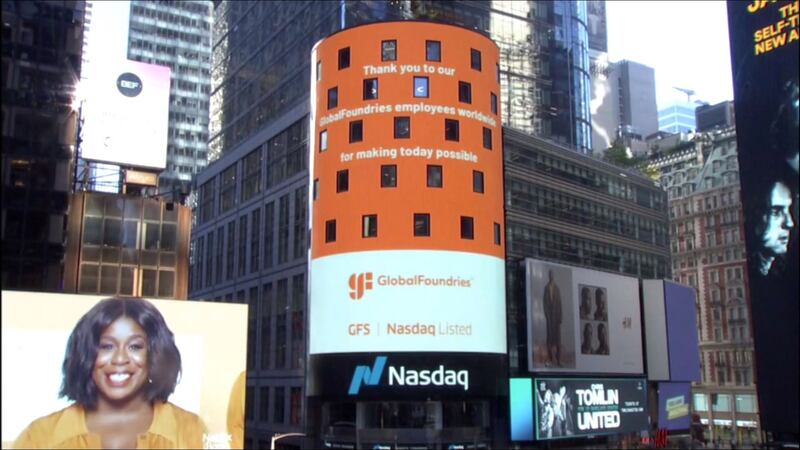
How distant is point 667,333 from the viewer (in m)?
81.7

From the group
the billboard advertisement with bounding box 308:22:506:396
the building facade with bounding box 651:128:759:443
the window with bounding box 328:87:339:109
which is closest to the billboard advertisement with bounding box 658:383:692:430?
the billboard advertisement with bounding box 308:22:506:396

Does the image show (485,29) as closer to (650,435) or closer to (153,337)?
(650,435)

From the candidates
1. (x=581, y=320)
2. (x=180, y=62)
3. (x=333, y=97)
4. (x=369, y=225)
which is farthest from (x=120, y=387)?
(x=180, y=62)

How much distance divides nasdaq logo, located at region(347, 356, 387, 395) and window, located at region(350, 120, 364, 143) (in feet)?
51.4

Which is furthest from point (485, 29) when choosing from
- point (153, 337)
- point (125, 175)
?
point (153, 337)

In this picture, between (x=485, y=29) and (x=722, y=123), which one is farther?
(x=722, y=123)

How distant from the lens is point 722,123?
6462 inches

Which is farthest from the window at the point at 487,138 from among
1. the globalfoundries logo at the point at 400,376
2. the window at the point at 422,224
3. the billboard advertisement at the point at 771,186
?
the billboard advertisement at the point at 771,186

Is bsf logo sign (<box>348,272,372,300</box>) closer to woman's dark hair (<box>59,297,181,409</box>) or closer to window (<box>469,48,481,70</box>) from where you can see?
window (<box>469,48,481,70</box>)

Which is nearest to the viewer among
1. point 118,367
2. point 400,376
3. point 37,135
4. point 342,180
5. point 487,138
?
point 118,367

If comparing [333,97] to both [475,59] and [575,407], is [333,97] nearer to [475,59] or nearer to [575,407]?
[475,59]

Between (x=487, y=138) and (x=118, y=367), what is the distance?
3358cm

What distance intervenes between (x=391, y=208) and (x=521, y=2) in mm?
37688

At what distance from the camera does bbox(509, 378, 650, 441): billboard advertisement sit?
6341 centimetres
